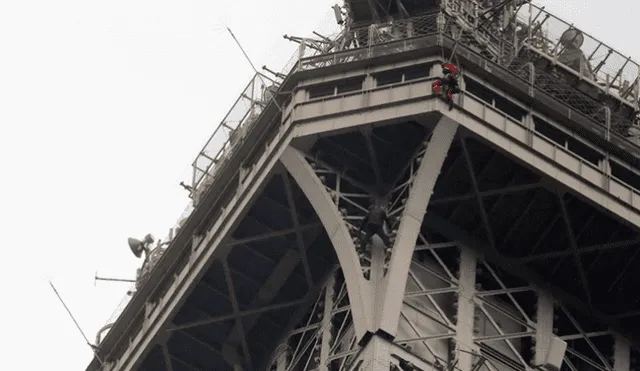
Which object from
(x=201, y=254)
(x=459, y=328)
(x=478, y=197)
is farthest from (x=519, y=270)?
(x=201, y=254)

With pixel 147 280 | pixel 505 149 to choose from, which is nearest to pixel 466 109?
A: pixel 505 149

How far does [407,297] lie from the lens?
77875mm

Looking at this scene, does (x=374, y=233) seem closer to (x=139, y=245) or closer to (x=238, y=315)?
(x=238, y=315)

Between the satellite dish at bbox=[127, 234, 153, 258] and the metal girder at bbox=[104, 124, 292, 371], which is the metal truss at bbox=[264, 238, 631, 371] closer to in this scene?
the metal girder at bbox=[104, 124, 292, 371]

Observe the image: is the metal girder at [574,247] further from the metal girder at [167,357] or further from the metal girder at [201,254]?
the metal girder at [167,357]

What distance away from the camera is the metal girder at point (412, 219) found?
7412cm

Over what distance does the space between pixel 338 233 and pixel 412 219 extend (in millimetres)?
2356

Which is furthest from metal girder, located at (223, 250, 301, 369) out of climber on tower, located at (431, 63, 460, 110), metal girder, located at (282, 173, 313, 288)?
climber on tower, located at (431, 63, 460, 110)

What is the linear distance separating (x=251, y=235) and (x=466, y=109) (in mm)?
8645

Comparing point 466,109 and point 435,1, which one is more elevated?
point 435,1

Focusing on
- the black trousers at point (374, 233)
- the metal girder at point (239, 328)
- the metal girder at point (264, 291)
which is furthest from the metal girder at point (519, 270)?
the metal girder at point (239, 328)

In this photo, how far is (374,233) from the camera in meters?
76.8

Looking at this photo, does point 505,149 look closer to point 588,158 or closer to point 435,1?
point 588,158

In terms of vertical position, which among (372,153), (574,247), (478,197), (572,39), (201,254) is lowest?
(201,254)
